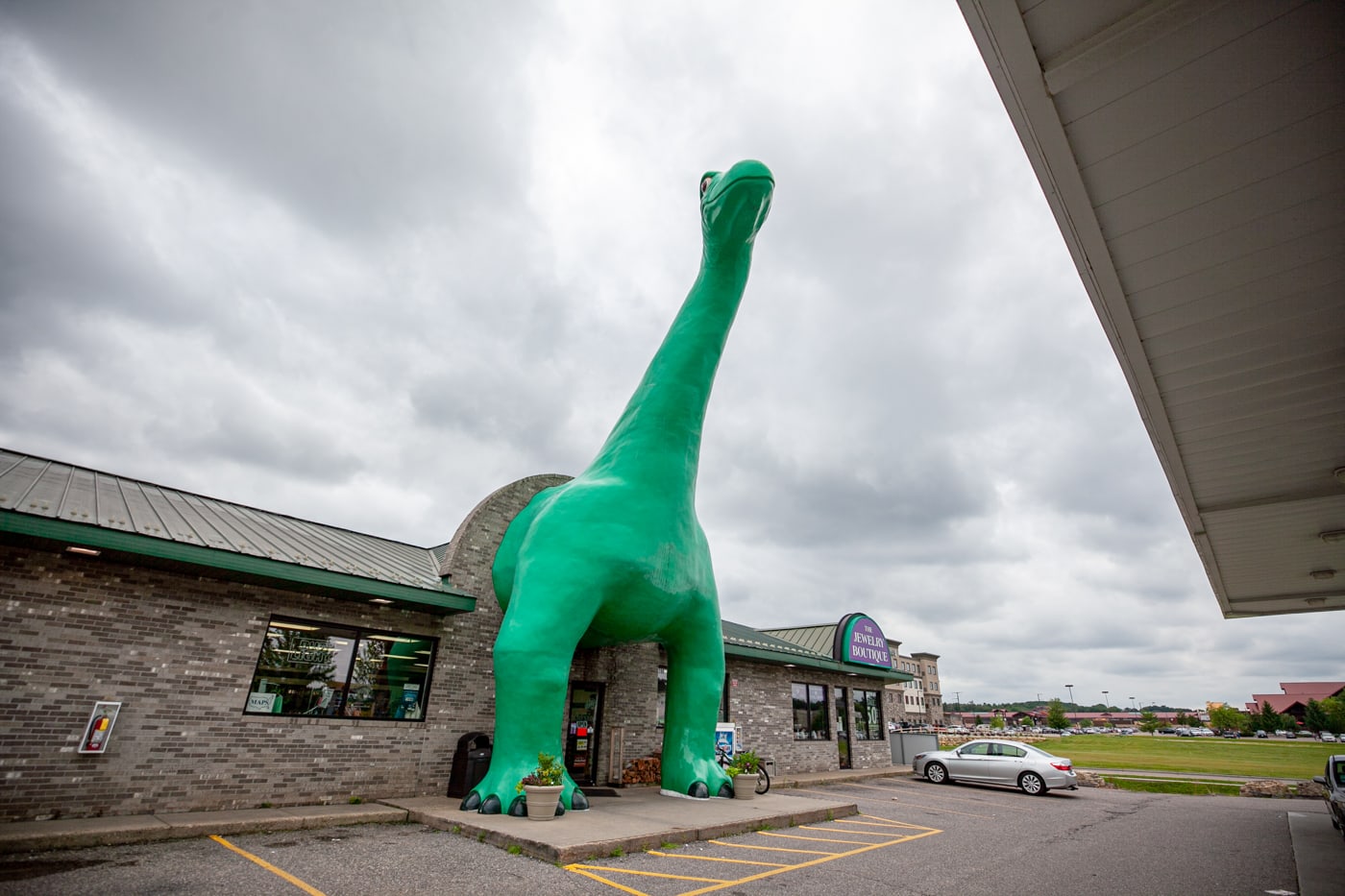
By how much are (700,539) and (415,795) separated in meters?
5.61

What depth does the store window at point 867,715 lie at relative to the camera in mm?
20109

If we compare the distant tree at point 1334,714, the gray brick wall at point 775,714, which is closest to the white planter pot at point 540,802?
the gray brick wall at point 775,714

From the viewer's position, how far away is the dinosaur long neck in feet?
29.6

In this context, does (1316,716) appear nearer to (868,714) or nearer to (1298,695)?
(1298,695)

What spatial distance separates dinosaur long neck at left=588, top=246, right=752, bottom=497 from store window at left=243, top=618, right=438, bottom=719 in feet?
13.8

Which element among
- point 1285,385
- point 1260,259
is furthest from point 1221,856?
point 1260,259

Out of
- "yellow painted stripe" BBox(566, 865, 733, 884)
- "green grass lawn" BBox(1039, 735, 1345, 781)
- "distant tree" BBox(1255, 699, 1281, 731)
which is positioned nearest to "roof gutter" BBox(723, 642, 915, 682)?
"yellow painted stripe" BBox(566, 865, 733, 884)

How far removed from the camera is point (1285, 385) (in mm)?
4785

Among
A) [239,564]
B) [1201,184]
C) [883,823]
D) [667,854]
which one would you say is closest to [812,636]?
[883,823]

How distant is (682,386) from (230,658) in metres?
6.79

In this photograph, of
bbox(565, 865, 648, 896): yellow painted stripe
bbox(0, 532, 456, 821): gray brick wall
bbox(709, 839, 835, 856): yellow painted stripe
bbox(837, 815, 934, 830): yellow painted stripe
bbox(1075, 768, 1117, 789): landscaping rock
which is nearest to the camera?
bbox(565, 865, 648, 896): yellow painted stripe

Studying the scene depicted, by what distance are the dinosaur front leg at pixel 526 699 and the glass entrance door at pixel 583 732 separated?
3.76 m

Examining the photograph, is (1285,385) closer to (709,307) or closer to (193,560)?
(709,307)

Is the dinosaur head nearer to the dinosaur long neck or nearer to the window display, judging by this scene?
the dinosaur long neck
